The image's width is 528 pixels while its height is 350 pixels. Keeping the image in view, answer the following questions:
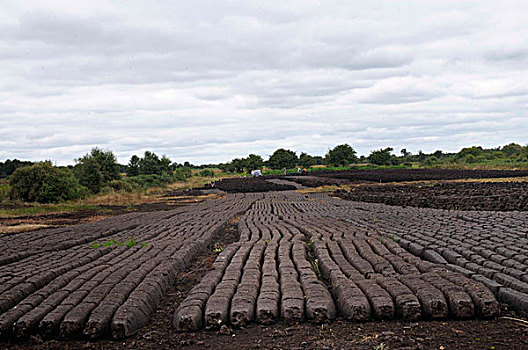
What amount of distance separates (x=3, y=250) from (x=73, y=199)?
21.0 meters

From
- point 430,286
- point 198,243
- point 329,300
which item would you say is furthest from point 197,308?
point 198,243

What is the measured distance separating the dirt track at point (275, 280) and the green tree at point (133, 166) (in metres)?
63.5

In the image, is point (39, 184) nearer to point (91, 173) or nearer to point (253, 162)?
point (91, 173)

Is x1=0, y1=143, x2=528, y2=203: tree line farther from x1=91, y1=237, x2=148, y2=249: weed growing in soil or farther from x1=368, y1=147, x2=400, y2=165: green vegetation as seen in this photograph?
x1=91, y1=237, x2=148, y2=249: weed growing in soil

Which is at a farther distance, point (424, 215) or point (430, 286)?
point (424, 215)

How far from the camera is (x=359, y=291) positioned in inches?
193

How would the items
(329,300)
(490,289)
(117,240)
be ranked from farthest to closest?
(117,240) < (490,289) < (329,300)

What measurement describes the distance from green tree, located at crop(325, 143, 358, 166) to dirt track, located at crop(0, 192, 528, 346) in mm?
84512

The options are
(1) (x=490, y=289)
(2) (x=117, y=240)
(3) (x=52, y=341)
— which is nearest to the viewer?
(3) (x=52, y=341)

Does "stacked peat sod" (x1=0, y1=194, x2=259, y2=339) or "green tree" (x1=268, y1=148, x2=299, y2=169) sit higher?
"green tree" (x1=268, y1=148, x2=299, y2=169)

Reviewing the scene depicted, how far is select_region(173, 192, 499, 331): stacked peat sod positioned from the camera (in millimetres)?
4512

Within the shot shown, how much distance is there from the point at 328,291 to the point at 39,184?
88.3ft

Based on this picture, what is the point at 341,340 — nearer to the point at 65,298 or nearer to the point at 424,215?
the point at 65,298

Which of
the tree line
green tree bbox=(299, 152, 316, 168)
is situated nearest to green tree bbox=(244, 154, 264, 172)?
the tree line
